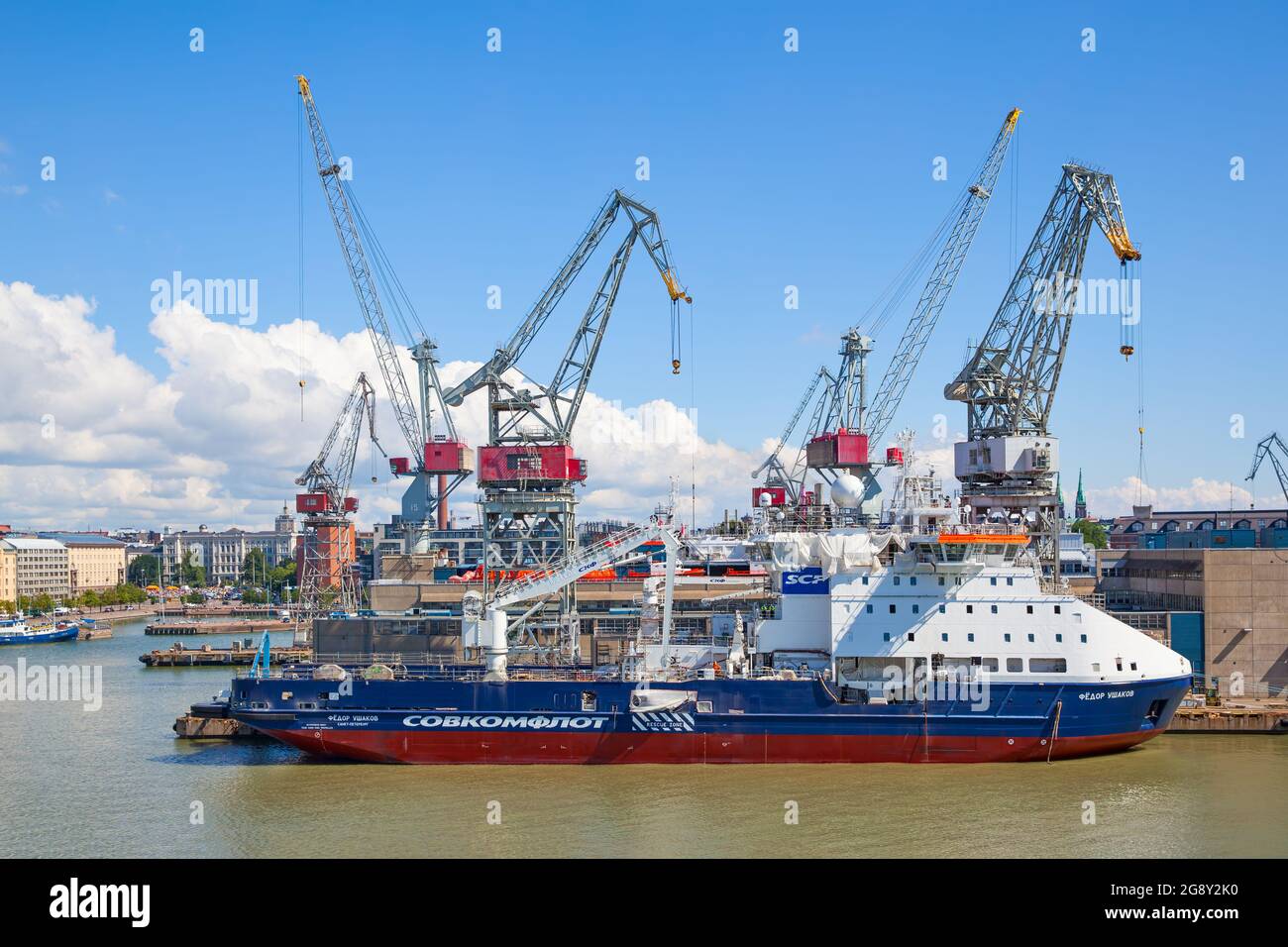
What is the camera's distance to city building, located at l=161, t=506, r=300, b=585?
161m

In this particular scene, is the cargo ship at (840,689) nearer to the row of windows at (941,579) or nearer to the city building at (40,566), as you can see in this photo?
the row of windows at (941,579)

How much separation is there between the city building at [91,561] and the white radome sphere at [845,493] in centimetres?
11182

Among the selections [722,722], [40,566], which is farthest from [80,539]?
[722,722]

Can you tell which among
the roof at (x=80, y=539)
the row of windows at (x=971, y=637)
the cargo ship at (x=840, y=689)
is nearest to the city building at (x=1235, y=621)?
the cargo ship at (x=840, y=689)

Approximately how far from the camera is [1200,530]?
58719mm

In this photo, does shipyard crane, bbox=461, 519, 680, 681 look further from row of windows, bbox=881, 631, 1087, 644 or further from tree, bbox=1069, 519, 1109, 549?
tree, bbox=1069, 519, 1109, 549

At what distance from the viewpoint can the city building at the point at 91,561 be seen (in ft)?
411

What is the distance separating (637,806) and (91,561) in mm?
128985

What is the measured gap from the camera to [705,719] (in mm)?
26609

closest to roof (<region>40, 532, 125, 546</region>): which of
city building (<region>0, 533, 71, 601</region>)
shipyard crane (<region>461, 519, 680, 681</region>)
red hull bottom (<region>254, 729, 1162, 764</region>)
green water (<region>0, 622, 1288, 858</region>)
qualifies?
city building (<region>0, 533, 71, 601</region>)

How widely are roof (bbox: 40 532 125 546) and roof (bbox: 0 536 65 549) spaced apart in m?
3.16
